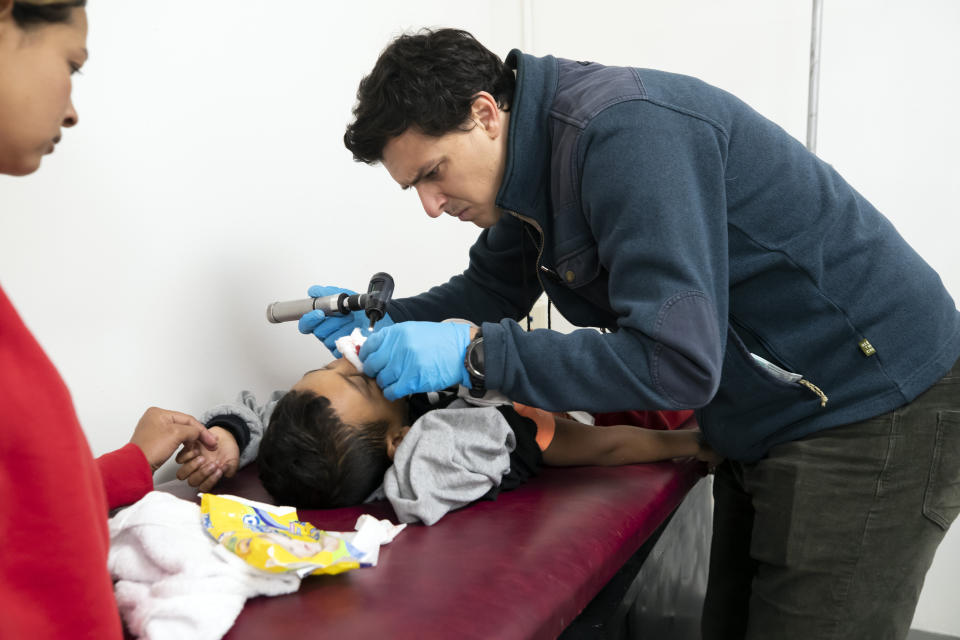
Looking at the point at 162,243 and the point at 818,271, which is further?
the point at 162,243

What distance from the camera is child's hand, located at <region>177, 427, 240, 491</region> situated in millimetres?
1354

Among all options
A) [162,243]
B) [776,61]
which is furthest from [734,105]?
[776,61]

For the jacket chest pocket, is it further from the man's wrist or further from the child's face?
the child's face

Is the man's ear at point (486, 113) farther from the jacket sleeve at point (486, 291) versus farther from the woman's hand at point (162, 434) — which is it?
the woman's hand at point (162, 434)

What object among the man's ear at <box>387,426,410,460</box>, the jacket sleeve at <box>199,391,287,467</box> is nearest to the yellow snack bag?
the man's ear at <box>387,426,410,460</box>

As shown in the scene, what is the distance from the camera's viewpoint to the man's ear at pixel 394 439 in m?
1.34

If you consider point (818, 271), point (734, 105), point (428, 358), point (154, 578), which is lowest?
point (154, 578)

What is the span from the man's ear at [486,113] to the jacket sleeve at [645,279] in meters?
0.20

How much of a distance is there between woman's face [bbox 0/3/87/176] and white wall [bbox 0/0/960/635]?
2.13ft

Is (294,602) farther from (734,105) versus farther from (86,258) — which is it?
(734,105)

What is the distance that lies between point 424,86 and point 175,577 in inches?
31.3

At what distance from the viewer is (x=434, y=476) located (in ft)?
4.01

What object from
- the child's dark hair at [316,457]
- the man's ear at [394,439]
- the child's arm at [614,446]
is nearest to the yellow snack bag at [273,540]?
the child's dark hair at [316,457]

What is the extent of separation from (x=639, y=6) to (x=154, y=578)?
100 inches
